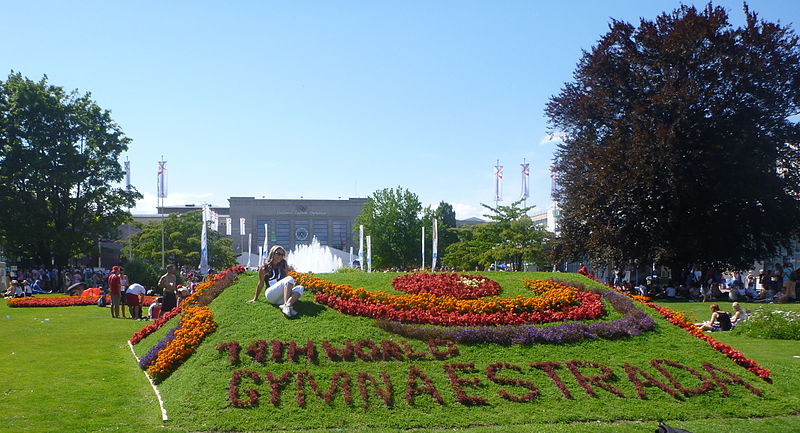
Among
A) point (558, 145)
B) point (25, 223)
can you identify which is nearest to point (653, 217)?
point (558, 145)

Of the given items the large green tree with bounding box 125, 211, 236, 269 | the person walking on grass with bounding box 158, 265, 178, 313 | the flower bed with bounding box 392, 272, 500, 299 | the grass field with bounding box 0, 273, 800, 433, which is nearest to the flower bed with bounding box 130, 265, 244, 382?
the grass field with bounding box 0, 273, 800, 433

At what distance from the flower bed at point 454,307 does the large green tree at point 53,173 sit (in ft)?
109

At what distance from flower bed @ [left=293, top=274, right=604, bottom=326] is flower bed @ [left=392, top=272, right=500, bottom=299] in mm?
326

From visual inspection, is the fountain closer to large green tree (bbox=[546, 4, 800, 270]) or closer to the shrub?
the shrub

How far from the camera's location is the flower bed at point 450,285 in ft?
48.4

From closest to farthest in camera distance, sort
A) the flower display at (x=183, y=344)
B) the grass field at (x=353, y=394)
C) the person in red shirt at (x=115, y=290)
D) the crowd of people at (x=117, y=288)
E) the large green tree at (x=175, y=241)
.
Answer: the grass field at (x=353, y=394)
the flower display at (x=183, y=344)
the crowd of people at (x=117, y=288)
the person in red shirt at (x=115, y=290)
the large green tree at (x=175, y=241)

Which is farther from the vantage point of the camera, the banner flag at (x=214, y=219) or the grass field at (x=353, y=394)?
the banner flag at (x=214, y=219)

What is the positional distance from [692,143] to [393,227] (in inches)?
1623

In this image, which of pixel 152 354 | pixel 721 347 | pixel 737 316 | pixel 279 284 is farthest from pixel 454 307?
pixel 737 316

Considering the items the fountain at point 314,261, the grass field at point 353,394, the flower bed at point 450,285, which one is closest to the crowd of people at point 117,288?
the grass field at point 353,394

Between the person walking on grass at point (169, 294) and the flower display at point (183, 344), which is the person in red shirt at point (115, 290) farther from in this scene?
the flower display at point (183, 344)

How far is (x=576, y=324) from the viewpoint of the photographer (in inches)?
508

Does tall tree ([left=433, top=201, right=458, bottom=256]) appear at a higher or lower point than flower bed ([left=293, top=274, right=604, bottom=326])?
higher

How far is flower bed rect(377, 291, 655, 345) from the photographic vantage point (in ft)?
39.8
